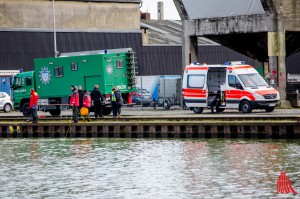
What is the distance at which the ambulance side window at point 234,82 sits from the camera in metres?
49.9

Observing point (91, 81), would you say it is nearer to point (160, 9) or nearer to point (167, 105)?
point (167, 105)

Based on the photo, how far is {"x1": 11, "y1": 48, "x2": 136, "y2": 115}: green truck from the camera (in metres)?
54.6

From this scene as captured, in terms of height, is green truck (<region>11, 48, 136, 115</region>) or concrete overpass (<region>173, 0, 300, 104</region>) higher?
concrete overpass (<region>173, 0, 300, 104</region>)

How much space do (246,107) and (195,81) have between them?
12.3 ft

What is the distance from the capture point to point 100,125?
44.7 m

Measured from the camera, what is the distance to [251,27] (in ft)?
189

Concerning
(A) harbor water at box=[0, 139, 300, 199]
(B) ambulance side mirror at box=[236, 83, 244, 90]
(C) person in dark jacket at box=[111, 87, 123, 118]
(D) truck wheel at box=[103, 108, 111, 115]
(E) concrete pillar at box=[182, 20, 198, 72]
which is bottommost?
(A) harbor water at box=[0, 139, 300, 199]

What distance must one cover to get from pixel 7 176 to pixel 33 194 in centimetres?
426

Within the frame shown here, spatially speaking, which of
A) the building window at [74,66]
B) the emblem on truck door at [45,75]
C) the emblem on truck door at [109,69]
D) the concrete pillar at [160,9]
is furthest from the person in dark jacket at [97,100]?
the concrete pillar at [160,9]

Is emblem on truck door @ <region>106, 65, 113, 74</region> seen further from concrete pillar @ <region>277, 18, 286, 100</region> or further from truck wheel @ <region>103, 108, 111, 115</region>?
concrete pillar @ <region>277, 18, 286, 100</region>

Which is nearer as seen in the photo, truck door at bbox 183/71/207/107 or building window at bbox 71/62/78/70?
truck door at bbox 183/71/207/107

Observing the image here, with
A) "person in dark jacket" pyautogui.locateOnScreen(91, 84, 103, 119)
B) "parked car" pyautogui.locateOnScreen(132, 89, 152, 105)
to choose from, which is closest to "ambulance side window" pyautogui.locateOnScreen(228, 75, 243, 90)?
"person in dark jacket" pyautogui.locateOnScreen(91, 84, 103, 119)

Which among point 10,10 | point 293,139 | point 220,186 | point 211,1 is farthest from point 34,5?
point 220,186

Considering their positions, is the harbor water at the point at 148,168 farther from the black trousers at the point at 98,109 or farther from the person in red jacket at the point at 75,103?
the black trousers at the point at 98,109
